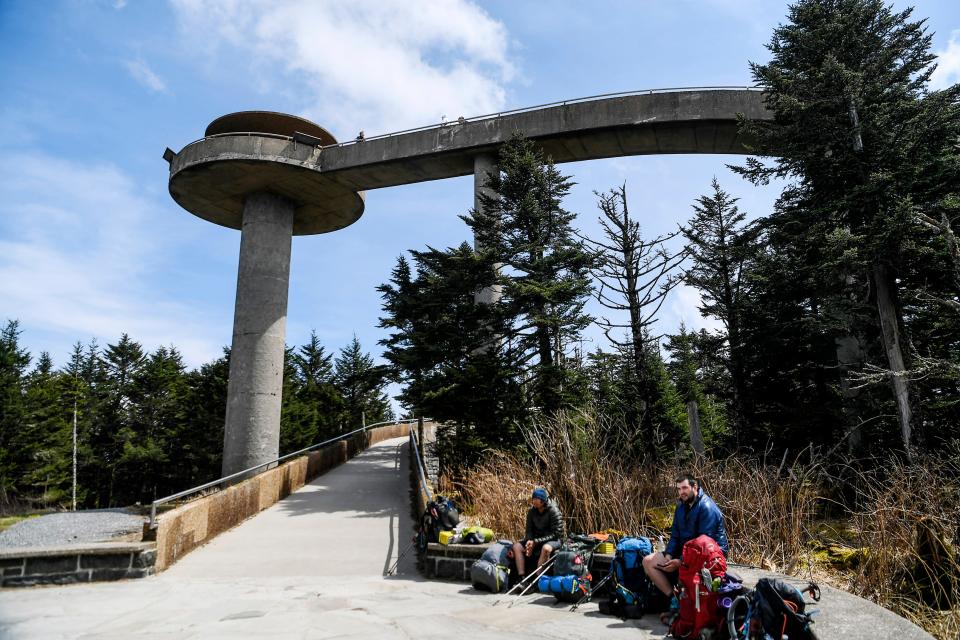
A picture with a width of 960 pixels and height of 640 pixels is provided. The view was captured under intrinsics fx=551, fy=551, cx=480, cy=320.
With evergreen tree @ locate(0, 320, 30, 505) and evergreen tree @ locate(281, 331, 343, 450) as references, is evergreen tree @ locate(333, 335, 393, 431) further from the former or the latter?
evergreen tree @ locate(0, 320, 30, 505)

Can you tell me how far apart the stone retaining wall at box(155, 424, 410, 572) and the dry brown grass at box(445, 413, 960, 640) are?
5.25 meters

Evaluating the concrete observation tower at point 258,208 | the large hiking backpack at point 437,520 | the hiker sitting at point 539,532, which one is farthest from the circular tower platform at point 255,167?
the hiker sitting at point 539,532

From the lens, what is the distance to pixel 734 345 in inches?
715

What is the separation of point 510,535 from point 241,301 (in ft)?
52.1

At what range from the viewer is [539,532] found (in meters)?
6.99

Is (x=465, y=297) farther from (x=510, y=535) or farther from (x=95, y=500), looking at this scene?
(x=95, y=500)

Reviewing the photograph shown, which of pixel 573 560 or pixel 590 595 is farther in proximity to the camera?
pixel 573 560

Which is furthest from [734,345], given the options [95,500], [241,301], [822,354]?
[95,500]

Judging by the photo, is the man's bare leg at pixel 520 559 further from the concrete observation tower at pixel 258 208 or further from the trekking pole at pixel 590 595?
the concrete observation tower at pixel 258 208

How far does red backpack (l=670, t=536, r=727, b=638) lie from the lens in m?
4.52

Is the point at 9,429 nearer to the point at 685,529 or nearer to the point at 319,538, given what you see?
the point at 319,538

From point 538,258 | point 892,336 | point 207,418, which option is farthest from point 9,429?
point 892,336

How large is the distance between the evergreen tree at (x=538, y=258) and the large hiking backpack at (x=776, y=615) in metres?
10.1

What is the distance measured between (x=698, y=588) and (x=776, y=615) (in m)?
0.70
